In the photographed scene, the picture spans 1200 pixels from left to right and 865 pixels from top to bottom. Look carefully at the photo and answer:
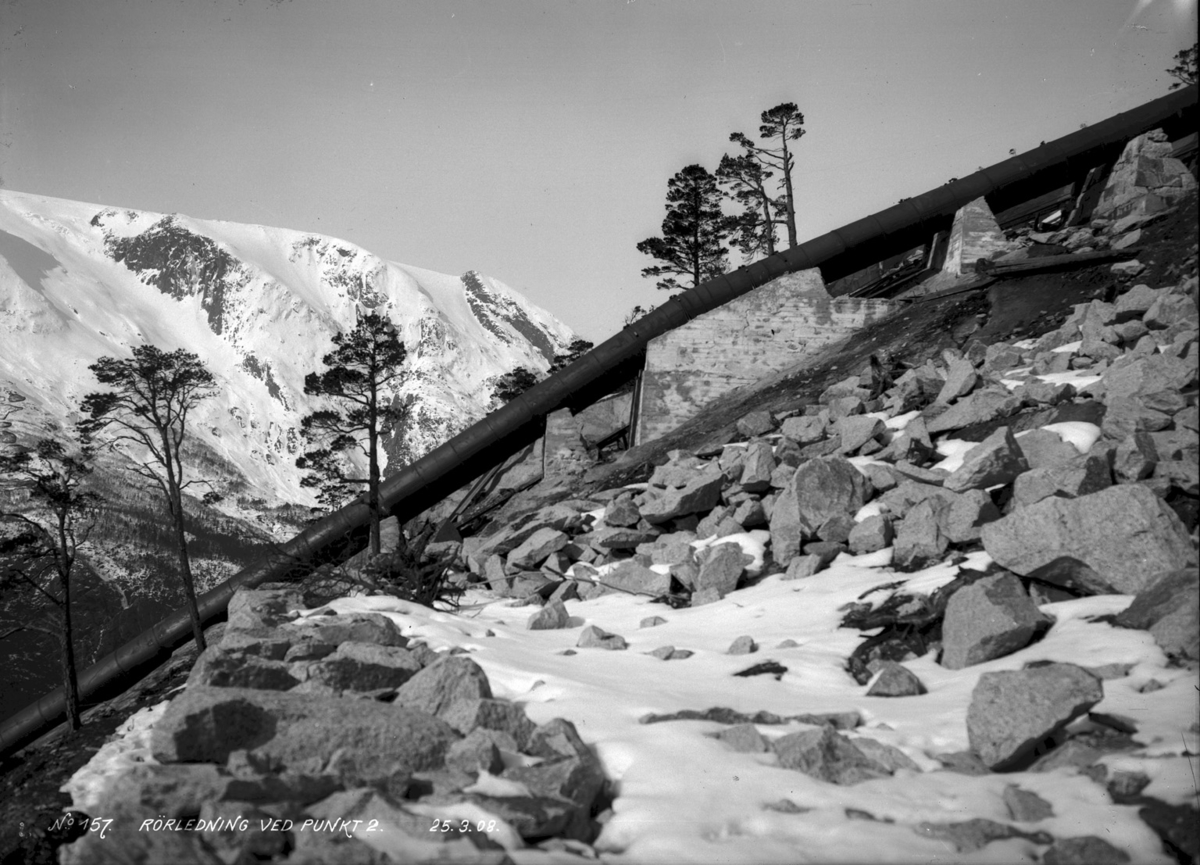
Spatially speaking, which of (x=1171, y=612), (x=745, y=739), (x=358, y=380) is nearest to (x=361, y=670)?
(x=745, y=739)

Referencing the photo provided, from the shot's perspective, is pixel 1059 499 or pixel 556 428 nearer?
pixel 1059 499

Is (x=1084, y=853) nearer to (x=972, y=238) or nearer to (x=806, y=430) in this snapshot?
(x=806, y=430)

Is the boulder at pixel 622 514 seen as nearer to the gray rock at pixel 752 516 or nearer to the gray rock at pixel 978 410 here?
the gray rock at pixel 752 516

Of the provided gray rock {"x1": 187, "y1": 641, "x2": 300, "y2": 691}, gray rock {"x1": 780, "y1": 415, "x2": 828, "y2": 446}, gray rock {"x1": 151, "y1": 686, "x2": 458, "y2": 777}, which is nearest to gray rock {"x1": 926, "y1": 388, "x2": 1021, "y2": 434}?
gray rock {"x1": 780, "y1": 415, "x2": 828, "y2": 446}

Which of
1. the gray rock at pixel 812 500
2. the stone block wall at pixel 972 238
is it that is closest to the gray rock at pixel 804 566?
the gray rock at pixel 812 500

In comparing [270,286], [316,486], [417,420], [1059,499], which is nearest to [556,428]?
[316,486]

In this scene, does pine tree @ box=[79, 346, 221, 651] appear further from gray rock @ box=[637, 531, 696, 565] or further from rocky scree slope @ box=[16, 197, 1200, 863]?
gray rock @ box=[637, 531, 696, 565]

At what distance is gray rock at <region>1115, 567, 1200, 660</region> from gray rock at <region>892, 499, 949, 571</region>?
193cm

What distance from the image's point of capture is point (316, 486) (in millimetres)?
18844

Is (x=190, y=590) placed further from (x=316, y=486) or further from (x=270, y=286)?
(x=270, y=286)

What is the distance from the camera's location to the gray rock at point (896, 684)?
14.2 ft

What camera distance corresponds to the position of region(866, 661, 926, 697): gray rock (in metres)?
4.32

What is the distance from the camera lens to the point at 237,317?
157 metres

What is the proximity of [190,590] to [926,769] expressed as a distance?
12.5 meters
